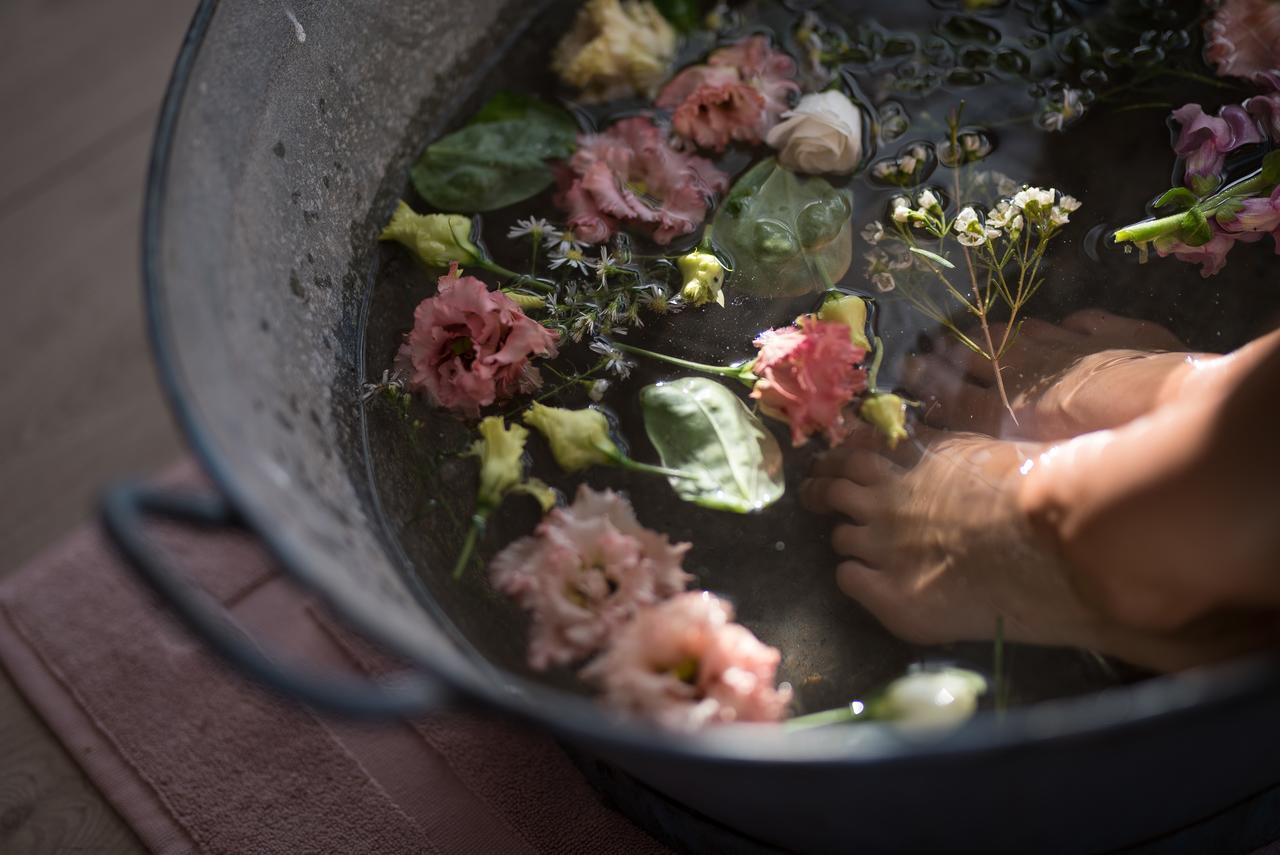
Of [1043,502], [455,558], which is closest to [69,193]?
[455,558]

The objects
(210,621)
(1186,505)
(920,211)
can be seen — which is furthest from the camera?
(920,211)

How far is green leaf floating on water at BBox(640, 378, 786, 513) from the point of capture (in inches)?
33.8

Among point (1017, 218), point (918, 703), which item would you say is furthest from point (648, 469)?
point (1017, 218)

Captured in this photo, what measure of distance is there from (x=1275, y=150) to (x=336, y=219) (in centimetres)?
79

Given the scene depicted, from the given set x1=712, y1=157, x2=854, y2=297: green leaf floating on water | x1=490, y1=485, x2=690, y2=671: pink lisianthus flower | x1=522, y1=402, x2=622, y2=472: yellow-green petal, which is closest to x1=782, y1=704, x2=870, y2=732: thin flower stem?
x1=490, y1=485, x2=690, y2=671: pink lisianthus flower

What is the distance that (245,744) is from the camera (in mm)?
1041

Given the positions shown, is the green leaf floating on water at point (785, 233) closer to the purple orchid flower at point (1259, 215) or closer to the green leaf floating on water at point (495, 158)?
the green leaf floating on water at point (495, 158)

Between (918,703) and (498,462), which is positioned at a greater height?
(498,462)

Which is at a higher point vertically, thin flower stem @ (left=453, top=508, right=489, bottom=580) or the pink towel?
thin flower stem @ (left=453, top=508, right=489, bottom=580)

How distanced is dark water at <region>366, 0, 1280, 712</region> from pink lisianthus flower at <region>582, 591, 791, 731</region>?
3.5 inches

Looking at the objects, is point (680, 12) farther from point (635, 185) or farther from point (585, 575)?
point (585, 575)

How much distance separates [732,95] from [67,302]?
888 mm

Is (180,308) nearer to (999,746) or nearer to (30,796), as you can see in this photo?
(999,746)

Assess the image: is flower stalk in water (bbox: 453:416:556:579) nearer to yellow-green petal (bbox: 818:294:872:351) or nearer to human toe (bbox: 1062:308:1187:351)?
yellow-green petal (bbox: 818:294:872:351)
